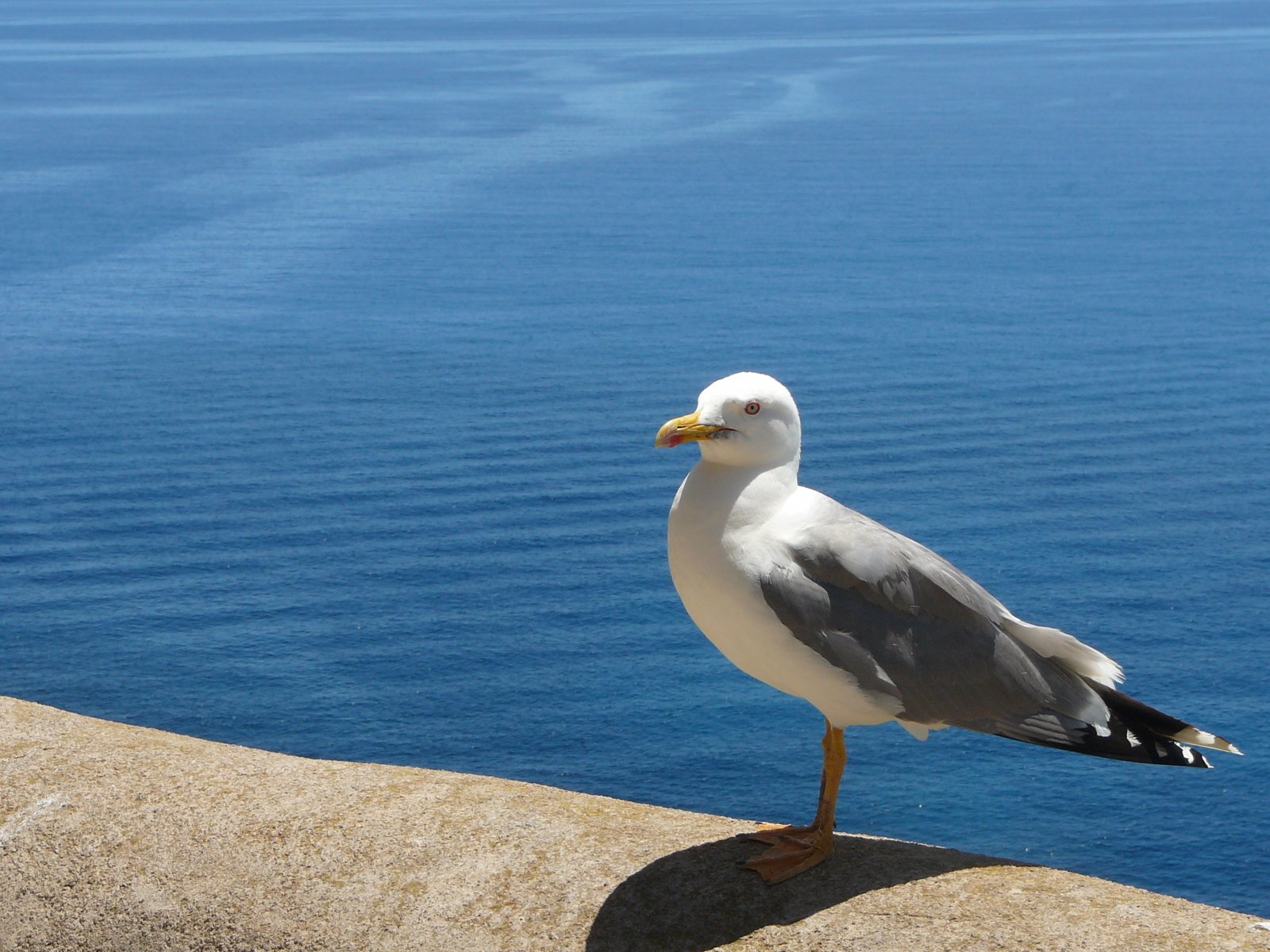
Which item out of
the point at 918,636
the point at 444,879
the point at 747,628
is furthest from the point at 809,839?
the point at 444,879

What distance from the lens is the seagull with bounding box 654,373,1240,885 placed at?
974 centimetres

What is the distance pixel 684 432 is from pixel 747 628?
1.26 m

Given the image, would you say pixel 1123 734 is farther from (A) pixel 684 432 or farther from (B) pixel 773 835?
(A) pixel 684 432

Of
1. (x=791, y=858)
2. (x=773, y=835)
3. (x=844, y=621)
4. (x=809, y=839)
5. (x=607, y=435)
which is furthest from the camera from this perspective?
(x=607, y=435)

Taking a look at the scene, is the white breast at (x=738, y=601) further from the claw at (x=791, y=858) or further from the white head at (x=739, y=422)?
the claw at (x=791, y=858)

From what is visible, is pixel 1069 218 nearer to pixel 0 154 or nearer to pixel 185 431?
pixel 185 431

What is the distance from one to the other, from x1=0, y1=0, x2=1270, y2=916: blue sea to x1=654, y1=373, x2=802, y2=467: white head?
25677 mm

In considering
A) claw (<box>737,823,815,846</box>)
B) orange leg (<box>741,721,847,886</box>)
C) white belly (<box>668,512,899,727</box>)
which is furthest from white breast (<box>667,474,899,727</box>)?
claw (<box>737,823,815,846</box>)

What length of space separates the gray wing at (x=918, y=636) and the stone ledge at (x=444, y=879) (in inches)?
48.8

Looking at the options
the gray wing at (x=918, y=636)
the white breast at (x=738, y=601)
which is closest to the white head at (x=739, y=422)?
the white breast at (x=738, y=601)

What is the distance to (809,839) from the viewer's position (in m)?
11.0

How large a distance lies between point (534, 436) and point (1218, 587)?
69.1 feet

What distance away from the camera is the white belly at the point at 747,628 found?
9688 mm

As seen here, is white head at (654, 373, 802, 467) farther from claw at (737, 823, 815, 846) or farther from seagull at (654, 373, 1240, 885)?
claw at (737, 823, 815, 846)
